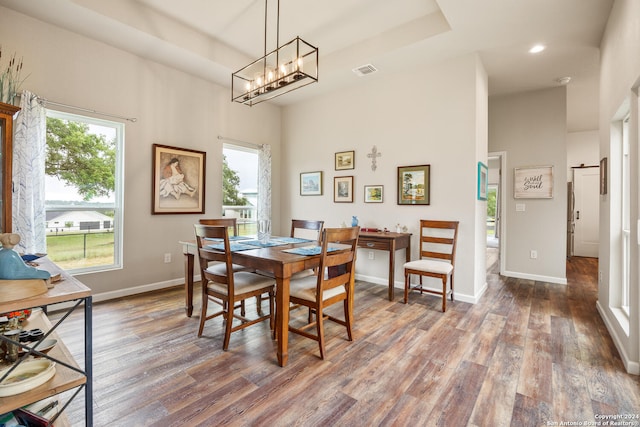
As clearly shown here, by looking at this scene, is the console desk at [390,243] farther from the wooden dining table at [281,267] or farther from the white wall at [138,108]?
the white wall at [138,108]

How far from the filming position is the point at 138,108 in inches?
149

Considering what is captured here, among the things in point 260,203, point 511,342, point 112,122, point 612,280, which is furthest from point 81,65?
point 612,280

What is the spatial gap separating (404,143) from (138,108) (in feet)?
11.4

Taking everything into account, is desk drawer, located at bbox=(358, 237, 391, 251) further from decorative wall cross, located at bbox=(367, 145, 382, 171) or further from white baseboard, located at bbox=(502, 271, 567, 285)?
white baseboard, located at bbox=(502, 271, 567, 285)

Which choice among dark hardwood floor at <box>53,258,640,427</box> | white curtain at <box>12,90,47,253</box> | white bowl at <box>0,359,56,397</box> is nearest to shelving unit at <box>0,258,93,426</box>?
white bowl at <box>0,359,56,397</box>

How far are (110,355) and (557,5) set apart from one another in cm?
483

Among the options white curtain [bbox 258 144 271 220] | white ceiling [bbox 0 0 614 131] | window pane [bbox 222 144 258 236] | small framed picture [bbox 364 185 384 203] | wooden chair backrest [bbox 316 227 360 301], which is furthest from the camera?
white curtain [bbox 258 144 271 220]

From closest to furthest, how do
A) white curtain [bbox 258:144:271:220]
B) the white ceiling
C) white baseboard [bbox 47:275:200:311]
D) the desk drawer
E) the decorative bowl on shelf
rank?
1. the decorative bowl on shelf
2. the white ceiling
3. white baseboard [bbox 47:275:200:311]
4. the desk drawer
5. white curtain [bbox 258:144:271:220]

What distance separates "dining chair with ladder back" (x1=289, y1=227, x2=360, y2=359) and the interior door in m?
7.09

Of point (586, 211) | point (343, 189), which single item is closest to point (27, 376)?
point (343, 189)

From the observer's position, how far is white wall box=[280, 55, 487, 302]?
11.9 feet

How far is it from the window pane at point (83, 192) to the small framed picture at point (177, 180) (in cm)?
43

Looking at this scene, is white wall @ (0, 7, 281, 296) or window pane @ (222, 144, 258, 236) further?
window pane @ (222, 144, 258, 236)

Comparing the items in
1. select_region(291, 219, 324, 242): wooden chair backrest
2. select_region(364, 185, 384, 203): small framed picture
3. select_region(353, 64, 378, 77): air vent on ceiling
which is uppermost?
select_region(353, 64, 378, 77): air vent on ceiling
